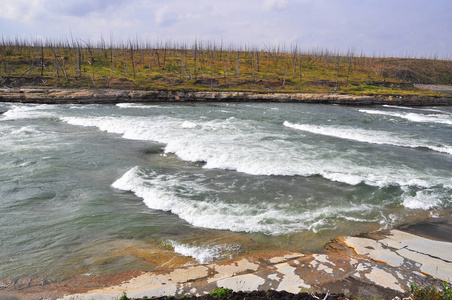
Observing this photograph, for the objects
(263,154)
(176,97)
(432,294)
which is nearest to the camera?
(432,294)

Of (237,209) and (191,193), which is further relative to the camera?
(191,193)

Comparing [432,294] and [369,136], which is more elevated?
[432,294]

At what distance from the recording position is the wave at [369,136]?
21708 millimetres

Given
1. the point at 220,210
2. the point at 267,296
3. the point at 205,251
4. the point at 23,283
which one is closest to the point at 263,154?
the point at 220,210

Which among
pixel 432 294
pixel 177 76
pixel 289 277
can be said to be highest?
pixel 177 76

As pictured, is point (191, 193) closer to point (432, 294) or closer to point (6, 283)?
point (6, 283)

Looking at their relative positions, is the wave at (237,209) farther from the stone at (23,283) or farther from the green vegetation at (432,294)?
the green vegetation at (432,294)

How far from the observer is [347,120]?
112 ft

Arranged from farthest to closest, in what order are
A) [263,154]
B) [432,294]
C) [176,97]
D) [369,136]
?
[176,97] < [369,136] < [263,154] < [432,294]

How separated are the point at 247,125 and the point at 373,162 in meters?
12.7

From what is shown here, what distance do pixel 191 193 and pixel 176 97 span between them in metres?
41.8

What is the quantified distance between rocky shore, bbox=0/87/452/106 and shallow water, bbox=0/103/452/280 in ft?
80.2

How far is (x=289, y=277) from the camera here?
634 centimetres

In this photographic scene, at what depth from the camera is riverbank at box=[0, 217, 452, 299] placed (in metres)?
5.93
